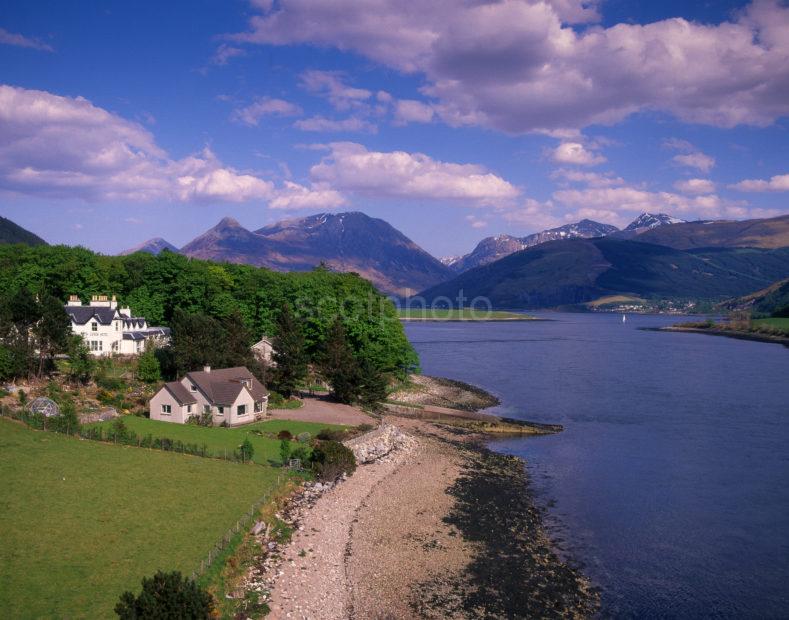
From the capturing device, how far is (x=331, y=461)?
40125mm

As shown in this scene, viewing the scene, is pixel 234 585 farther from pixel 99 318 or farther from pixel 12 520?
pixel 99 318

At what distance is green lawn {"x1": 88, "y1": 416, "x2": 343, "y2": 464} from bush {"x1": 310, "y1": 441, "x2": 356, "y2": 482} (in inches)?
107

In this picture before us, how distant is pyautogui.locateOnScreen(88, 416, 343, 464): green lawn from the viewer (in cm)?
4238

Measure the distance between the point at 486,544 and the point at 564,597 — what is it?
5747 millimetres

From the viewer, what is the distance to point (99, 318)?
74.0 m

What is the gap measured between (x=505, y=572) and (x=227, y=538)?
12934mm

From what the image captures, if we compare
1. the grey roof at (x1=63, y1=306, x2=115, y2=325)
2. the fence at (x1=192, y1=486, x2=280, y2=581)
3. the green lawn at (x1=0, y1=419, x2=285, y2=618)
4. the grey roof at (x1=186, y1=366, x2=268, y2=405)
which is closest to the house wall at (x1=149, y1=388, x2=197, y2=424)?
the grey roof at (x1=186, y1=366, x2=268, y2=405)

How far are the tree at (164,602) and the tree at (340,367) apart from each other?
4688 centimetres

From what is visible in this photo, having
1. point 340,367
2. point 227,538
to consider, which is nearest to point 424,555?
point 227,538

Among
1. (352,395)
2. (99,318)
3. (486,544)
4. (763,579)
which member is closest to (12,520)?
(486,544)

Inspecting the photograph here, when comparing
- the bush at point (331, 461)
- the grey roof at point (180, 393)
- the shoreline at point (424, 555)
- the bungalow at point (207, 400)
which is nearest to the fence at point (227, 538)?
the shoreline at point (424, 555)

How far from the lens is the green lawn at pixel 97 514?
21438mm

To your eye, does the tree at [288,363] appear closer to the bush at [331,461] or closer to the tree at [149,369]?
the tree at [149,369]

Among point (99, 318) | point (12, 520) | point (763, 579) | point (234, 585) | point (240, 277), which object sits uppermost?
point (240, 277)
